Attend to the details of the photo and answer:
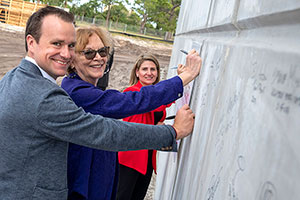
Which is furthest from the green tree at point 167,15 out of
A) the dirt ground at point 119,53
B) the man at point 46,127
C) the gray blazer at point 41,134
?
the gray blazer at point 41,134

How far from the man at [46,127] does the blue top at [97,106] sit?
224 millimetres

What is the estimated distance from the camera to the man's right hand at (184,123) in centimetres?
164

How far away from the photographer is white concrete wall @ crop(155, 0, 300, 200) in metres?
0.57

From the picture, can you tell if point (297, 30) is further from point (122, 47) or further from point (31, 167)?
point (122, 47)

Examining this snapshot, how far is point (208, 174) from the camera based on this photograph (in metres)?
1.14

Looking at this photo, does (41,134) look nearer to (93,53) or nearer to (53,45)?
(53,45)

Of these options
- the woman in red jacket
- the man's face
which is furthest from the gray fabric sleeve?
the woman in red jacket

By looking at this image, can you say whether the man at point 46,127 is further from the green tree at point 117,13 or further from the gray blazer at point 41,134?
the green tree at point 117,13

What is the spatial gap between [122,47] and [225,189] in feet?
77.0

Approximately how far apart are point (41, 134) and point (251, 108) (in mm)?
923

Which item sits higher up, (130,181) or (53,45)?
(53,45)

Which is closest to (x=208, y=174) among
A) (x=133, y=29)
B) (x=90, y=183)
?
(x=90, y=183)

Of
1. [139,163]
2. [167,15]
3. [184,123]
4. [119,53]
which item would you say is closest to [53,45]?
[184,123]

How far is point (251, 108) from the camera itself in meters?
0.79
